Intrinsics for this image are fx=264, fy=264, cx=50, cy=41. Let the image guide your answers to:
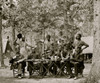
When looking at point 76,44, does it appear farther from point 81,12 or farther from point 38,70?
point 81,12

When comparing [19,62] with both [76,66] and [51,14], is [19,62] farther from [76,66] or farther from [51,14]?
[51,14]

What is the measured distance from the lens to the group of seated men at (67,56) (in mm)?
11703

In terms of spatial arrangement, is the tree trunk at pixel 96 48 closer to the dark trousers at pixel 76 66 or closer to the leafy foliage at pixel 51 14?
the dark trousers at pixel 76 66

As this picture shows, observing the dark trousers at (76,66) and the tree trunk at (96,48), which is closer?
the tree trunk at (96,48)

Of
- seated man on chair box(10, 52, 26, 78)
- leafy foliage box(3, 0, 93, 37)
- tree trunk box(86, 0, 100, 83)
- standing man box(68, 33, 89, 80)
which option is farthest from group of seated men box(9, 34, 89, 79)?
leafy foliage box(3, 0, 93, 37)

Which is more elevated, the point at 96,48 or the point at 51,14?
the point at 51,14

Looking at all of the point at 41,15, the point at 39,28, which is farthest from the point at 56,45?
the point at 39,28

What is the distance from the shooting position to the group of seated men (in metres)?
11.7

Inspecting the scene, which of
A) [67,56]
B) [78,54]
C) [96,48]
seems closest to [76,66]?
[78,54]

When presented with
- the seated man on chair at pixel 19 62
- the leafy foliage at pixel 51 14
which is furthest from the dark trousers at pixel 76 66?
the leafy foliage at pixel 51 14

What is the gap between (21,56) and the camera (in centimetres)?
1239

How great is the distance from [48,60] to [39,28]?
20.6 metres

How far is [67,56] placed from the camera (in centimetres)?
1219

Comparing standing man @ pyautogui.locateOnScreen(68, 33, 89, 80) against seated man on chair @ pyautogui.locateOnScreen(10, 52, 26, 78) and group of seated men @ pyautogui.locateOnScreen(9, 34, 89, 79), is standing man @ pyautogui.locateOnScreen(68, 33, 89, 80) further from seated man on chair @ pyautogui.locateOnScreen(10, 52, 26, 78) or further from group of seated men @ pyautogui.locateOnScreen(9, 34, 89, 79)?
seated man on chair @ pyautogui.locateOnScreen(10, 52, 26, 78)
